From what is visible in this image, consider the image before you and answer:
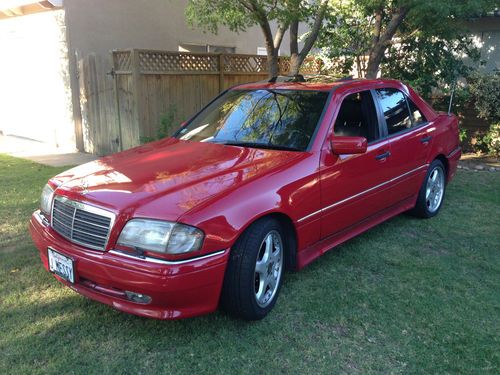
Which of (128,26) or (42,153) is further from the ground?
(128,26)

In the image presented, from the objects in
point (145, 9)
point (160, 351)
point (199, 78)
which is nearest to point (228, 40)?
point (145, 9)

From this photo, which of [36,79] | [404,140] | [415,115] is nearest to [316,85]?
[404,140]

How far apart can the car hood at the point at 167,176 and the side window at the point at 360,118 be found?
3.06 ft

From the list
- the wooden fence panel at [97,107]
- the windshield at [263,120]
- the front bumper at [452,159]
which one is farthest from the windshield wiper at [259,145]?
the wooden fence panel at [97,107]

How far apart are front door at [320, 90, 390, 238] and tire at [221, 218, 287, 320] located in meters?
0.57

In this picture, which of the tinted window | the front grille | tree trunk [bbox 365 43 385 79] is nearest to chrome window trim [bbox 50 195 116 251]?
the front grille

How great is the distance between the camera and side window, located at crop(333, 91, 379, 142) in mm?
4395

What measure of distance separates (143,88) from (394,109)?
15.2ft

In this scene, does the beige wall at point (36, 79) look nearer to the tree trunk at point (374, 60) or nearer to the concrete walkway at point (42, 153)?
the concrete walkway at point (42, 153)

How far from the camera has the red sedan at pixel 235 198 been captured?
288cm

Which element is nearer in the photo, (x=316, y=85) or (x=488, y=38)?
(x=316, y=85)

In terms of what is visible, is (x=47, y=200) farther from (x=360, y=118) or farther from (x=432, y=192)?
(x=432, y=192)

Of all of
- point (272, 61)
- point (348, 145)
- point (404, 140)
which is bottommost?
point (404, 140)

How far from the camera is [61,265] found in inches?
125
